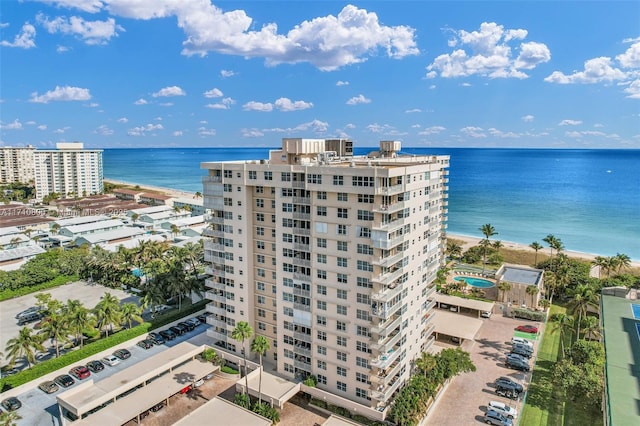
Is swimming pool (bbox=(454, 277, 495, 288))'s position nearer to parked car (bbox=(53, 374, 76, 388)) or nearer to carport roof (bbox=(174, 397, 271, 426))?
carport roof (bbox=(174, 397, 271, 426))

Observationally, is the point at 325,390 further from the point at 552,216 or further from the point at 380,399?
the point at 552,216

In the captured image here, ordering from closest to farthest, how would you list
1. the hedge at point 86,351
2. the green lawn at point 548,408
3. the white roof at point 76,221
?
the green lawn at point 548,408, the hedge at point 86,351, the white roof at point 76,221

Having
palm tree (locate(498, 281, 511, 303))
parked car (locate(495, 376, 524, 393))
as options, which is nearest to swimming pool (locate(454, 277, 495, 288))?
palm tree (locate(498, 281, 511, 303))

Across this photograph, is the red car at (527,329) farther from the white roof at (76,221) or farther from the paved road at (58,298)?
the white roof at (76,221)

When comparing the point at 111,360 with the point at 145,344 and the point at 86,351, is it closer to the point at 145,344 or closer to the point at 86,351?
the point at 86,351

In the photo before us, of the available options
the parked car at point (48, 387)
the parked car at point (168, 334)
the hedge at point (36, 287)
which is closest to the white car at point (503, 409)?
the parked car at point (168, 334)

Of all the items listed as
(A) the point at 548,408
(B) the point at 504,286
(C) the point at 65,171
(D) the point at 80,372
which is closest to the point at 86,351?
(D) the point at 80,372

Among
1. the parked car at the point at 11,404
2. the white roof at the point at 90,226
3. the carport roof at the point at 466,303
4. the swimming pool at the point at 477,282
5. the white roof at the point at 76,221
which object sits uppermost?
the white roof at the point at 76,221
